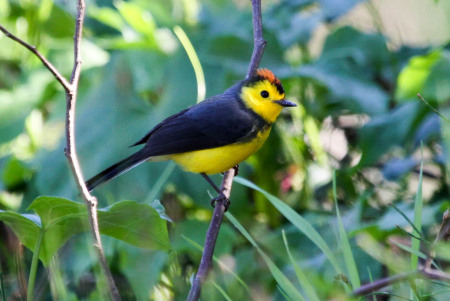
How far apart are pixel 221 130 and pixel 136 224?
1068 millimetres

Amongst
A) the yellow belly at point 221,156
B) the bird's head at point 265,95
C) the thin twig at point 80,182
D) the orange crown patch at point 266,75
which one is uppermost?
the thin twig at point 80,182

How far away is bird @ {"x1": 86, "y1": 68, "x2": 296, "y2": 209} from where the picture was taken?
8.04 ft

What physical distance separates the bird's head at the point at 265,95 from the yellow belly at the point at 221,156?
0.11 m

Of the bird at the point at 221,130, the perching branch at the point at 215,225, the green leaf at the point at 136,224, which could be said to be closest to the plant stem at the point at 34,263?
the green leaf at the point at 136,224

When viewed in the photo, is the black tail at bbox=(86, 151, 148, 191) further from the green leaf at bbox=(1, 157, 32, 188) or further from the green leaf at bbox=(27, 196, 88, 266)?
the green leaf at bbox=(1, 157, 32, 188)

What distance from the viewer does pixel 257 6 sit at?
2.05 meters

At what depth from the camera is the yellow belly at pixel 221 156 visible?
2432 mm

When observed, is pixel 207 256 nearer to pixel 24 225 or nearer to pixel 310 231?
pixel 310 231

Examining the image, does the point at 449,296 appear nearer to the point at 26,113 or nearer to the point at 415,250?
the point at 415,250

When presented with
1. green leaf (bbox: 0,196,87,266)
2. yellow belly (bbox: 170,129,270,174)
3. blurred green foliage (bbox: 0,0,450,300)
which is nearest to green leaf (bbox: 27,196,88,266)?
green leaf (bbox: 0,196,87,266)

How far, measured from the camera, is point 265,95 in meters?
2.58

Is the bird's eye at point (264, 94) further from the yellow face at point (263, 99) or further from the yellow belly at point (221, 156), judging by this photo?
the yellow belly at point (221, 156)

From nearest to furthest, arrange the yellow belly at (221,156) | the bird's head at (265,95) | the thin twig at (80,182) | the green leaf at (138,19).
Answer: the thin twig at (80,182), the yellow belly at (221,156), the bird's head at (265,95), the green leaf at (138,19)

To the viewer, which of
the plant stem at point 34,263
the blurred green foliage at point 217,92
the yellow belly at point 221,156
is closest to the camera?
the plant stem at point 34,263
